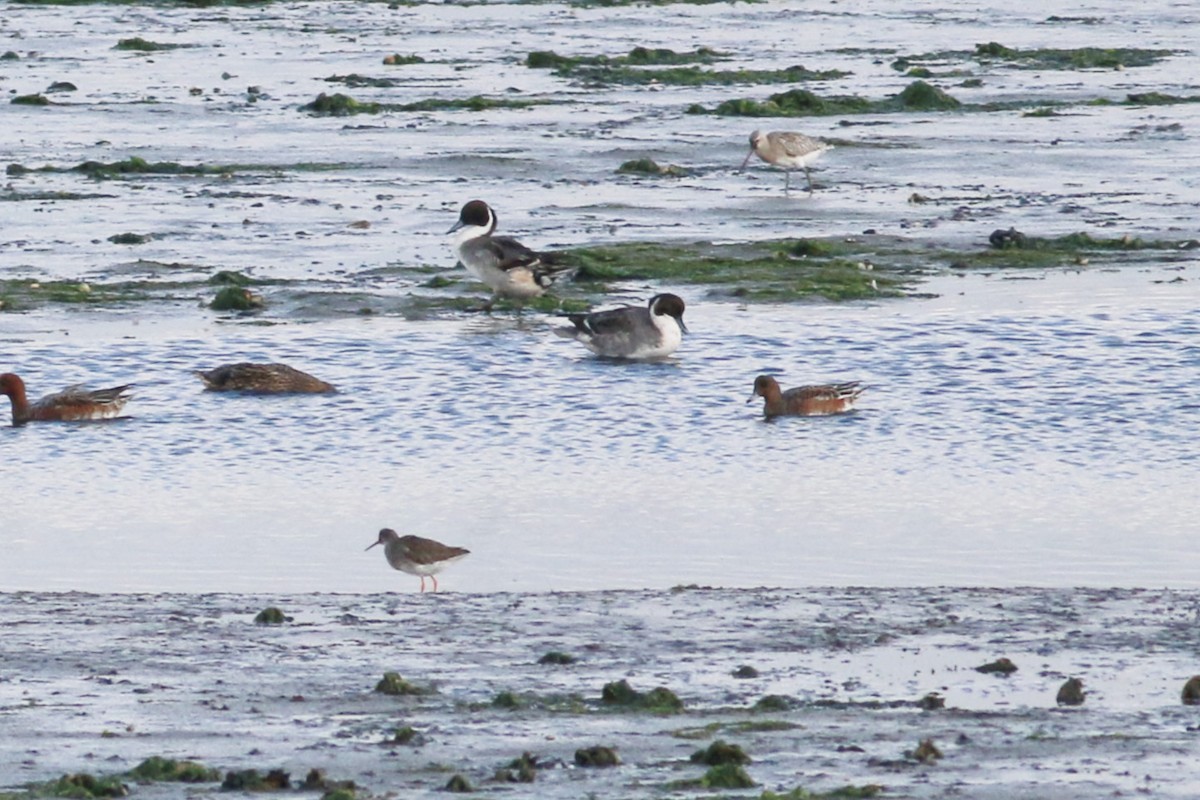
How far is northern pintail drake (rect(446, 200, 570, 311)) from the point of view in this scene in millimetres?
19516

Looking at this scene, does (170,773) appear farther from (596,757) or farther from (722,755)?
(722,755)

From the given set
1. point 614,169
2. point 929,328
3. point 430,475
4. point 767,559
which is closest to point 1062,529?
point 767,559

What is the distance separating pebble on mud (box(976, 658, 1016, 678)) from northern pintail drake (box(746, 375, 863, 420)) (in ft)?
20.6

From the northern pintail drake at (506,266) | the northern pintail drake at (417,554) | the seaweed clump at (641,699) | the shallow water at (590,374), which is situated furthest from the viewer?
the northern pintail drake at (506,266)

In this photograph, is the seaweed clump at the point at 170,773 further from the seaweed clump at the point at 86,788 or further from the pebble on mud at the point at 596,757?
the pebble on mud at the point at 596,757

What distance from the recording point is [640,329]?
17500 millimetres

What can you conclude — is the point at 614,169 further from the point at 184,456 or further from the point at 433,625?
the point at 433,625

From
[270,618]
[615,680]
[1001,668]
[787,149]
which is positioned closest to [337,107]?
[787,149]

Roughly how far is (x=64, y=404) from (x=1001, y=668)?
25.8 ft

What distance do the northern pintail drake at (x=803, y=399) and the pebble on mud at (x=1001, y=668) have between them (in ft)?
20.6

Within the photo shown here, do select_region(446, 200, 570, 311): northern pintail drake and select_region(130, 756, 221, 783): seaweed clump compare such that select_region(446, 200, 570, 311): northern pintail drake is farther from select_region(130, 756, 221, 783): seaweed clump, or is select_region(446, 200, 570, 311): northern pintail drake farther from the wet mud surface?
select_region(130, 756, 221, 783): seaweed clump

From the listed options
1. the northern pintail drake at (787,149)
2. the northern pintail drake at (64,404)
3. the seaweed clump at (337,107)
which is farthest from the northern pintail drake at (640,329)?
the seaweed clump at (337,107)

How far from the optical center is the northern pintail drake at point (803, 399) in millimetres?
15570

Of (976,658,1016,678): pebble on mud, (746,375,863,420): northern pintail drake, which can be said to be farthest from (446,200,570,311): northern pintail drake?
(976,658,1016,678): pebble on mud
